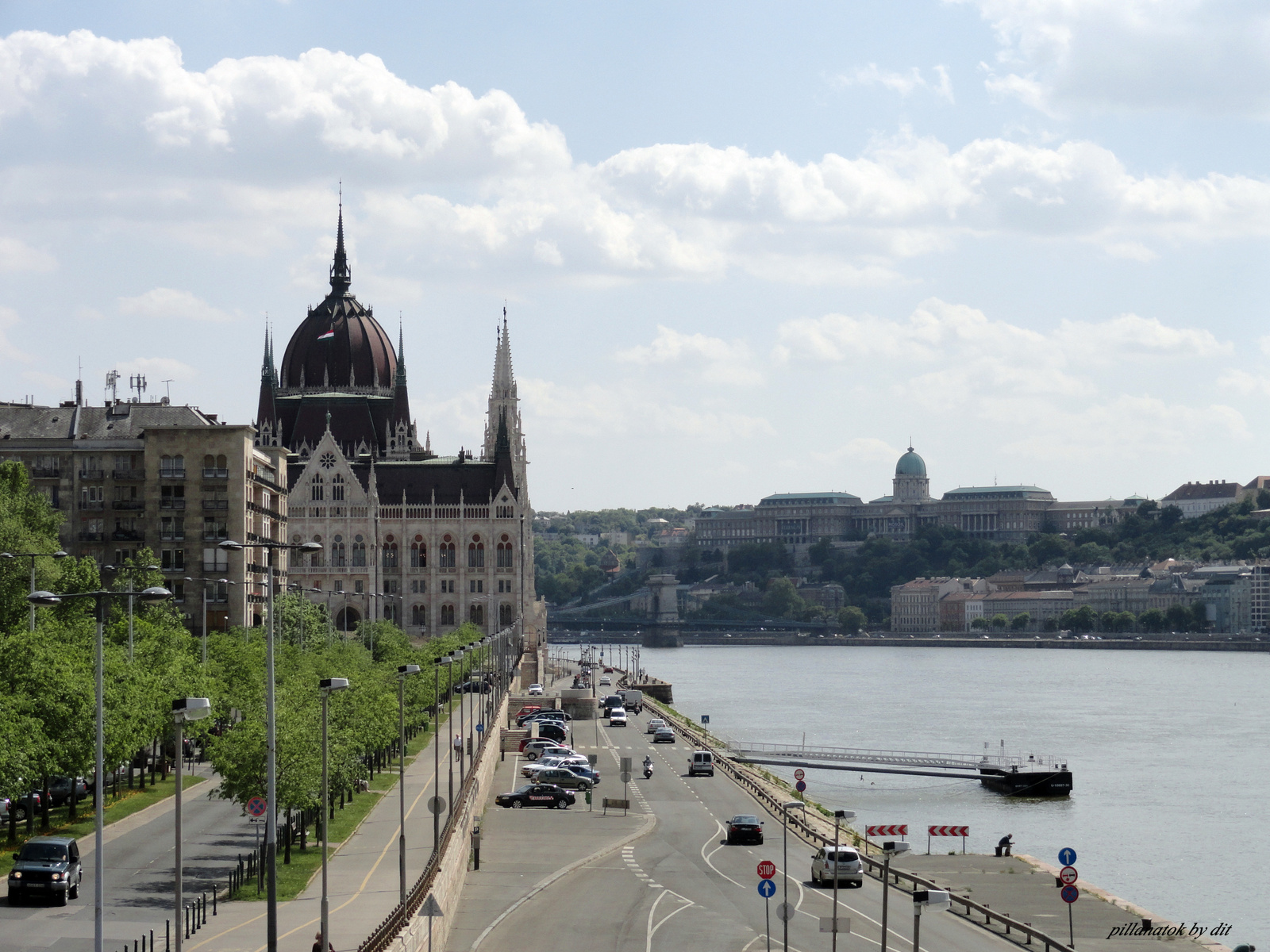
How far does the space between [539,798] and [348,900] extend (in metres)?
30.4

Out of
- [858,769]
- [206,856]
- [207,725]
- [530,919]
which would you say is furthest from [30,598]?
[858,769]

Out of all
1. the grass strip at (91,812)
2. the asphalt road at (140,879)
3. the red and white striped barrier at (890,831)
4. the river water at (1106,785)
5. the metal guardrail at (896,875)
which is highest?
the grass strip at (91,812)

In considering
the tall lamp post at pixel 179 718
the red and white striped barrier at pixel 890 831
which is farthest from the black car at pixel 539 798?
the tall lamp post at pixel 179 718

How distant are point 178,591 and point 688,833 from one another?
180ft

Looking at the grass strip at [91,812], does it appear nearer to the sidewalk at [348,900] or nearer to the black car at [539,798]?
the sidewalk at [348,900]

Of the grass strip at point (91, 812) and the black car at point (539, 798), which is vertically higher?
the grass strip at point (91, 812)

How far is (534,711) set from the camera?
429 ft

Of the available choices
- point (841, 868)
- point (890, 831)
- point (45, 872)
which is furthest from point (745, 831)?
point (45, 872)

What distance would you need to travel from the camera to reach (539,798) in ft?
259

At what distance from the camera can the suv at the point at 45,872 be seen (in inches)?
1826

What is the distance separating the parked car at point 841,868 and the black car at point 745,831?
7.93 meters

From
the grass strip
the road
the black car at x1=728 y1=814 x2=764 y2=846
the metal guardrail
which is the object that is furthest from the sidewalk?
the metal guardrail

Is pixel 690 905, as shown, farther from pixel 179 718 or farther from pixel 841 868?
pixel 179 718

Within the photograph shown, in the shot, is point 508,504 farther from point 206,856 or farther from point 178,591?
point 206,856
